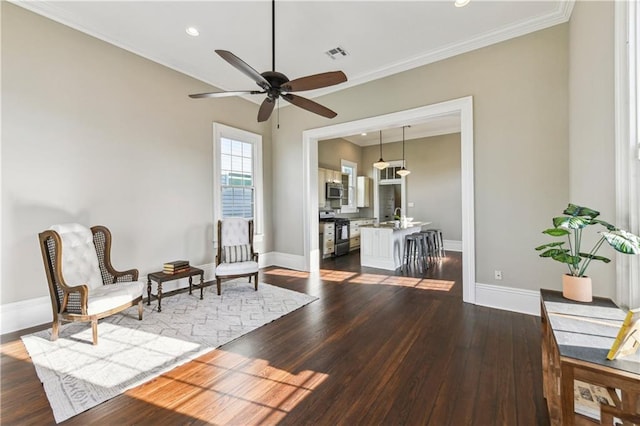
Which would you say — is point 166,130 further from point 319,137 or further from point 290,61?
point 319,137

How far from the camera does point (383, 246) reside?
18.2 ft

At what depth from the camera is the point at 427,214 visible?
26.6 feet

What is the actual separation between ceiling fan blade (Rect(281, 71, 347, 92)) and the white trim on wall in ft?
6.65

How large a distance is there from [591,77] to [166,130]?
5.06 m

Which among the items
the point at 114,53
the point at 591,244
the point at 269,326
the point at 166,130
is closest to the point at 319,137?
the point at 166,130

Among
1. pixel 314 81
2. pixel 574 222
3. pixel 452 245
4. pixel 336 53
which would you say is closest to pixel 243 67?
pixel 314 81

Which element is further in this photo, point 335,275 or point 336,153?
point 336,153

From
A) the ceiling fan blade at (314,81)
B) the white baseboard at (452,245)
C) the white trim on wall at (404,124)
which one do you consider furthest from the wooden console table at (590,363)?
the white baseboard at (452,245)

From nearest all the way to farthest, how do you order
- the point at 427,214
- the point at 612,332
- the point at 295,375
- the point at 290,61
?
1. the point at 612,332
2. the point at 295,375
3. the point at 290,61
4. the point at 427,214

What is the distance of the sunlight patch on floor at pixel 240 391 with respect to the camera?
65.9 inches

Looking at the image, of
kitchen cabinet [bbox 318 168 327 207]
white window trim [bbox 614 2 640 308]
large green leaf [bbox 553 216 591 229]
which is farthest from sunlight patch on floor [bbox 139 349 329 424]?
kitchen cabinet [bbox 318 168 327 207]

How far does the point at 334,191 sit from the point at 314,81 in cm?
518

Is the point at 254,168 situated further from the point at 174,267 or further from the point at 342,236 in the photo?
the point at 342,236

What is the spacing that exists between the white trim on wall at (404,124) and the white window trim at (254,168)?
38.2 inches
